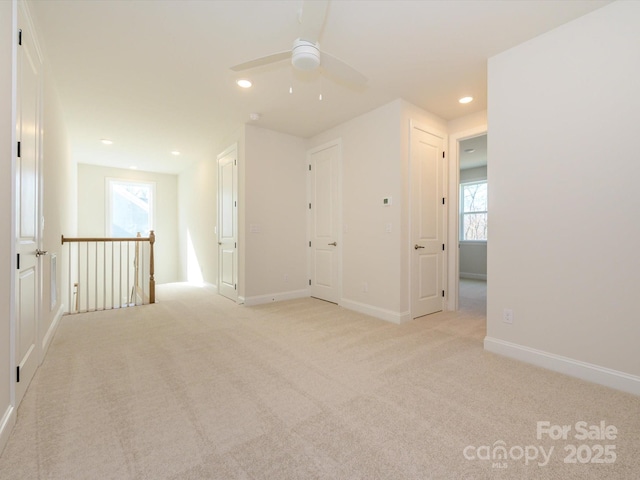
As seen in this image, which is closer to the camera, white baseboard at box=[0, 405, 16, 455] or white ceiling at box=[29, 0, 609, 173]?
white baseboard at box=[0, 405, 16, 455]

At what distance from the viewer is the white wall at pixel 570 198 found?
1.98 meters

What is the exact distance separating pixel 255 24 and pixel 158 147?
13.4 ft

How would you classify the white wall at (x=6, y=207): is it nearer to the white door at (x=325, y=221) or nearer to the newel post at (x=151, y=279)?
the newel post at (x=151, y=279)

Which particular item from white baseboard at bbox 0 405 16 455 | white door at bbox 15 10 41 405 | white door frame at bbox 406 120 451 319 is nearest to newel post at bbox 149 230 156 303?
white door at bbox 15 10 41 405

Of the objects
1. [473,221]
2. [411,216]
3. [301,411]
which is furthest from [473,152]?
[301,411]

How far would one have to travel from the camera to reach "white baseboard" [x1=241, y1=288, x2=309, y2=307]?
171 inches

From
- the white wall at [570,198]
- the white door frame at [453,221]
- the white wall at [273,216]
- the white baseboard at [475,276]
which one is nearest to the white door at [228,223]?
the white wall at [273,216]

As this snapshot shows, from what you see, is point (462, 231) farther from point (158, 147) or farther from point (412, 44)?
point (158, 147)

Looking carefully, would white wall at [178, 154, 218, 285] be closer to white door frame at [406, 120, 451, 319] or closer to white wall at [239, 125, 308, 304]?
white wall at [239, 125, 308, 304]

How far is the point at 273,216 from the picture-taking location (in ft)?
15.1

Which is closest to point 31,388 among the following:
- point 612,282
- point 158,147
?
point 612,282

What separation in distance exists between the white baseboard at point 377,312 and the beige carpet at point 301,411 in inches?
18.6

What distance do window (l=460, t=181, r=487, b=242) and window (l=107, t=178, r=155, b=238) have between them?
8170 mm

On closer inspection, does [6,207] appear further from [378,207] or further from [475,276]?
[475,276]
